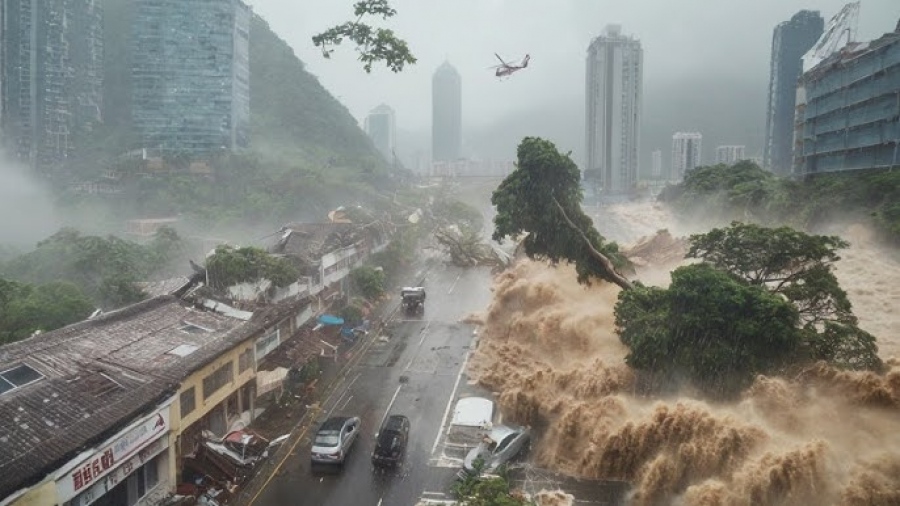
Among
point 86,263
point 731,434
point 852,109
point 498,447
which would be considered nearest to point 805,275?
point 731,434

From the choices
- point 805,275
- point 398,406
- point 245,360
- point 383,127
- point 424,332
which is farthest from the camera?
point 383,127

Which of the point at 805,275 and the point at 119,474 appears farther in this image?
the point at 805,275

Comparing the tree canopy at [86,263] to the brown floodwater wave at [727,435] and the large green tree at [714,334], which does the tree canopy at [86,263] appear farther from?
the large green tree at [714,334]

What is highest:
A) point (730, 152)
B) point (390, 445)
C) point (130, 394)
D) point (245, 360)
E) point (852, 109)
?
point (730, 152)

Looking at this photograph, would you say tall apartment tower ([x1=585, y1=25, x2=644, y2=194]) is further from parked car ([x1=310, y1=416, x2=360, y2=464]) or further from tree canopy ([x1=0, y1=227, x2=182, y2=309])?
parked car ([x1=310, y1=416, x2=360, y2=464])

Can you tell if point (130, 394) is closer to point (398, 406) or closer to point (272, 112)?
point (398, 406)

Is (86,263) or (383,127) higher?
(383,127)

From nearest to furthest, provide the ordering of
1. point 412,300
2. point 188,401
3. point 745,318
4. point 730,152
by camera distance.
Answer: point 188,401 < point 745,318 < point 412,300 < point 730,152

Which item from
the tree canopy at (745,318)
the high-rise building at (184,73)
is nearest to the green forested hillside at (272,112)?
the high-rise building at (184,73)
